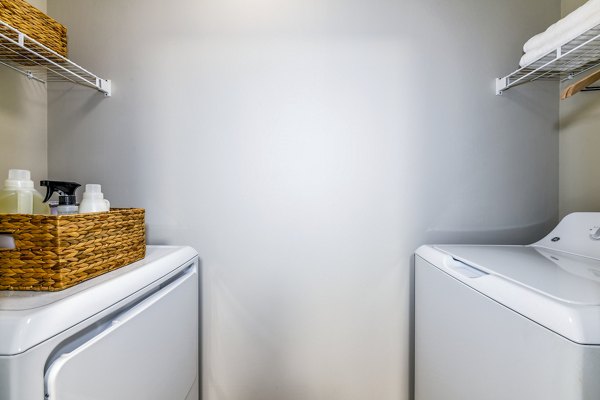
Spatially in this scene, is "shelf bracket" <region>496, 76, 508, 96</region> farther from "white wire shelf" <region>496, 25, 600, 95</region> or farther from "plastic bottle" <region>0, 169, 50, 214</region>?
"plastic bottle" <region>0, 169, 50, 214</region>

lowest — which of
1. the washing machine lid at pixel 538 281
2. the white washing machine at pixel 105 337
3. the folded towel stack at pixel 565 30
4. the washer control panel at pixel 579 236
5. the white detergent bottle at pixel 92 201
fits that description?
the white washing machine at pixel 105 337

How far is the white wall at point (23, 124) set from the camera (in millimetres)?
944

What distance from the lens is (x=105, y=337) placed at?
1.82 feet

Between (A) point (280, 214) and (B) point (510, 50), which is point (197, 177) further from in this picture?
(B) point (510, 50)

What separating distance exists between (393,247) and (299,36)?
88 centimetres

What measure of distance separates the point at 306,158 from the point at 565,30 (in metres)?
0.85

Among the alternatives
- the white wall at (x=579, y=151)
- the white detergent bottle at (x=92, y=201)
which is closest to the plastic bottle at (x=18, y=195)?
the white detergent bottle at (x=92, y=201)

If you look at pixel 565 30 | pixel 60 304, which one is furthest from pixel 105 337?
pixel 565 30

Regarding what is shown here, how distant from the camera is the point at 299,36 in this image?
109 cm

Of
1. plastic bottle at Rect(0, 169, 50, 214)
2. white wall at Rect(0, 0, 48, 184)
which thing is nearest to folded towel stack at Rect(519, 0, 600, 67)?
plastic bottle at Rect(0, 169, 50, 214)

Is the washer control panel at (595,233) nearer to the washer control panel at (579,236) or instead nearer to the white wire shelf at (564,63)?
the washer control panel at (579,236)

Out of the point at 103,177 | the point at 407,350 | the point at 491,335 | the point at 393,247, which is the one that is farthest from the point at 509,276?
the point at 103,177

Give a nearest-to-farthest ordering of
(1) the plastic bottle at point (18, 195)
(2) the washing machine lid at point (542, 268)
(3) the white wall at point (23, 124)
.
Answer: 1. (2) the washing machine lid at point (542, 268)
2. (1) the plastic bottle at point (18, 195)
3. (3) the white wall at point (23, 124)

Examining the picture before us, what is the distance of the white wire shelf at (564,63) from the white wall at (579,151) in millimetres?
95
